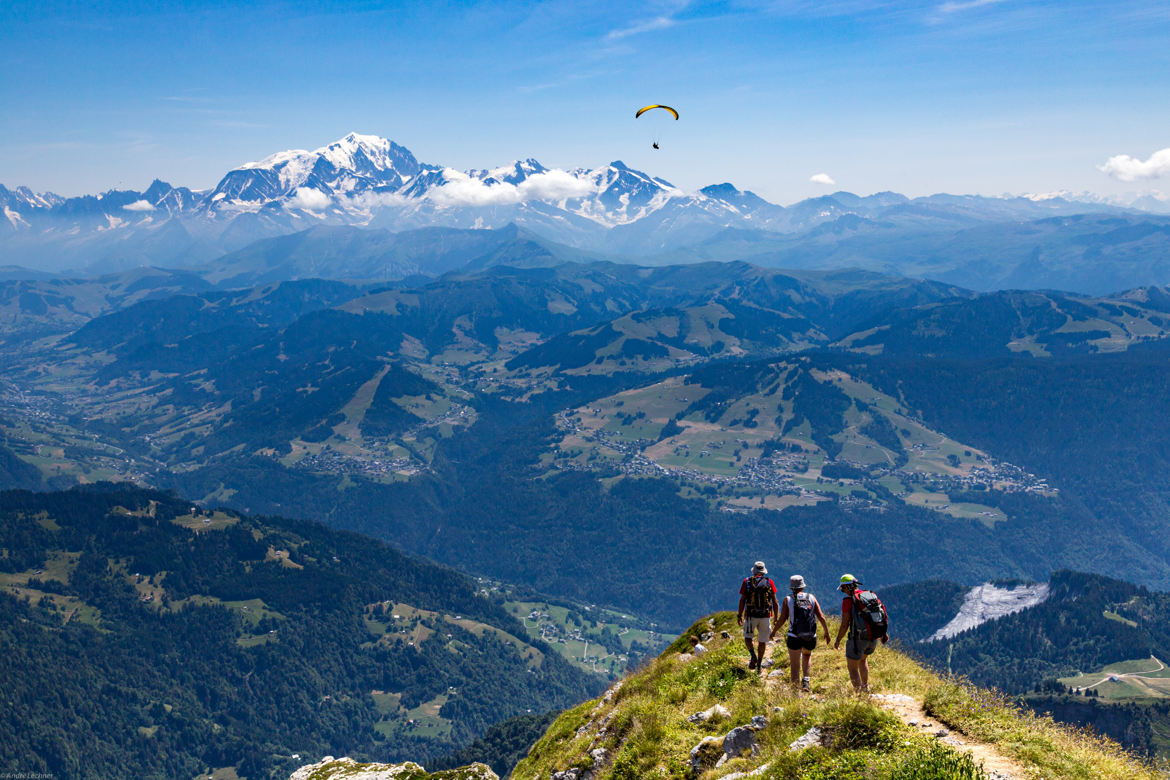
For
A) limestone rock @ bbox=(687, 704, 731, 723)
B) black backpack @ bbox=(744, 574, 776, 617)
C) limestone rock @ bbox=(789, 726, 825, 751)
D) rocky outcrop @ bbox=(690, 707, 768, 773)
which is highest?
black backpack @ bbox=(744, 574, 776, 617)

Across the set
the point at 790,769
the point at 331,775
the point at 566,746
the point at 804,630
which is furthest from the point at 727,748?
the point at 331,775

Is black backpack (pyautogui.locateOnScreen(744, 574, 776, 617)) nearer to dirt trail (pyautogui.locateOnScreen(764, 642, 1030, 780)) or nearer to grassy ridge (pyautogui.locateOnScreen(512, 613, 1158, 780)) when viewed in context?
grassy ridge (pyautogui.locateOnScreen(512, 613, 1158, 780))

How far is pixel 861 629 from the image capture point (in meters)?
21.8

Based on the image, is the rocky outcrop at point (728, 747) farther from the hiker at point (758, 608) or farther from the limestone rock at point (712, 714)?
the hiker at point (758, 608)

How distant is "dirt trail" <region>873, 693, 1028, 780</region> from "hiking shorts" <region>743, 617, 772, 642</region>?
4.61 m

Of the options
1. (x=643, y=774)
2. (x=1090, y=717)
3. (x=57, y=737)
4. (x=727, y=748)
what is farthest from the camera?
(x=57, y=737)

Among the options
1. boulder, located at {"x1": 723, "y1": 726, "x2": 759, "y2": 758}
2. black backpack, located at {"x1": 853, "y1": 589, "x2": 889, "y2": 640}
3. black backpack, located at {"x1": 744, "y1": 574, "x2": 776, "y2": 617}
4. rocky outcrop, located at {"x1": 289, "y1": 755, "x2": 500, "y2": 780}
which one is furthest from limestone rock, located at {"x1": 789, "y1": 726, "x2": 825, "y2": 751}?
rocky outcrop, located at {"x1": 289, "y1": 755, "x2": 500, "y2": 780}

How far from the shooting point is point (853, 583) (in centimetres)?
2334

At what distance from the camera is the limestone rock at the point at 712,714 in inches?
959

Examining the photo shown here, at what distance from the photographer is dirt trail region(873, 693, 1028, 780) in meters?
16.9

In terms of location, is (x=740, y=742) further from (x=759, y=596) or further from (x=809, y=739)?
(x=759, y=596)

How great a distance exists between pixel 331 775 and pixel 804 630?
36.6 meters

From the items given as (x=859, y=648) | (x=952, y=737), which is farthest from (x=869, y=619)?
(x=952, y=737)

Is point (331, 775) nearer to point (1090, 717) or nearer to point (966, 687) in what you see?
point (966, 687)
